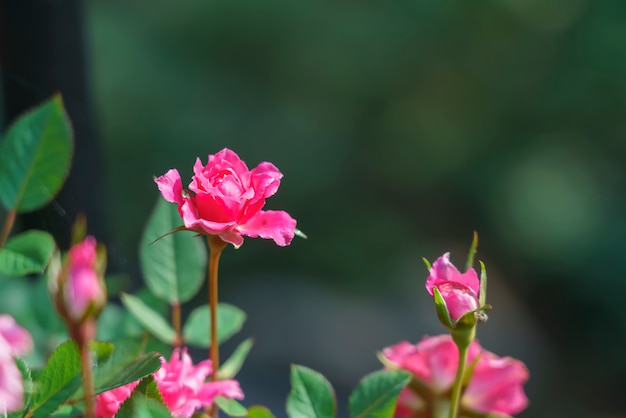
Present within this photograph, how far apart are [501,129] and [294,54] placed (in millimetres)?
532

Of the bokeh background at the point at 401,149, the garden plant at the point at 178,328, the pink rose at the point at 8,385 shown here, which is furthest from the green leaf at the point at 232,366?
the bokeh background at the point at 401,149

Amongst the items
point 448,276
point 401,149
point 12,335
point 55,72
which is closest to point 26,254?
point 12,335

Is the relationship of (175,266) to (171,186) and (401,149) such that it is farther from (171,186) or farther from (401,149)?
(401,149)

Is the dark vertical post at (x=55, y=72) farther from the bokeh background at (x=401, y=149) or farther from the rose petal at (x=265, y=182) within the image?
the bokeh background at (x=401, y=149)

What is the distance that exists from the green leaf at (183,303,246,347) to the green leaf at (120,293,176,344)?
1 centimetres

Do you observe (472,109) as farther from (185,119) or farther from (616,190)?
(185,119)

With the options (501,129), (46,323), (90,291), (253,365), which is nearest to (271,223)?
(90,291)

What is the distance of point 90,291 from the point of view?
0.64 feet

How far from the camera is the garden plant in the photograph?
21 cm

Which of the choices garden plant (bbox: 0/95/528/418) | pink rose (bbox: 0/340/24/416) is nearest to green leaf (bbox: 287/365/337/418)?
garden plant (bbox: 0/95/528/418)

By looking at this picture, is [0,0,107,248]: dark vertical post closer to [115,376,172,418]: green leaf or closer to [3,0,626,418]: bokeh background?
[115,376,172,418]: green leaf

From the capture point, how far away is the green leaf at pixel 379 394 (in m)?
0.26

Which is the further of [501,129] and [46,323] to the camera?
[501,129]

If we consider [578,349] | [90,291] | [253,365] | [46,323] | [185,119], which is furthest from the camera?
[185,119]
